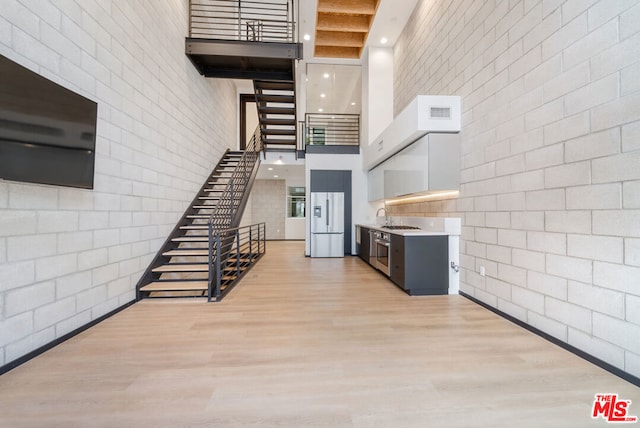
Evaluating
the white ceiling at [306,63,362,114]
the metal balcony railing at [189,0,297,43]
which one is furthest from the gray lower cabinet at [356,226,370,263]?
the white ceiling at [306,63,362,114]

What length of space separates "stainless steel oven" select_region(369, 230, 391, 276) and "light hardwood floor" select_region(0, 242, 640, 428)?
1.40m

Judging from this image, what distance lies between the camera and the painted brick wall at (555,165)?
181cm

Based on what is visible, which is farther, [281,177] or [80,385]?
[281,177]

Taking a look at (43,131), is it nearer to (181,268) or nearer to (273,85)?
(181,268)

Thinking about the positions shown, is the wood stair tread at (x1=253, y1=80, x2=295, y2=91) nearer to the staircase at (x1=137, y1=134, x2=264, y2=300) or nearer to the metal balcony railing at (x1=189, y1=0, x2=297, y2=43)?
the metal balcony railing at (x1=189, y1=0, x2=297, y2=43)

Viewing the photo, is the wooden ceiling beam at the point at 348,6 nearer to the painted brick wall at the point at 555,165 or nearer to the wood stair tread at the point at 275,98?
the wood stair tread at the point at 275,98

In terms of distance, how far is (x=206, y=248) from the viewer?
4.01 metres

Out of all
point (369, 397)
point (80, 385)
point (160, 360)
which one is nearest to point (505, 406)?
point (369, 397)

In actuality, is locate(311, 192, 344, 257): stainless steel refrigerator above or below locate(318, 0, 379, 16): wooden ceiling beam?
below

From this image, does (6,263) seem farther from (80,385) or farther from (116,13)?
(116,13)

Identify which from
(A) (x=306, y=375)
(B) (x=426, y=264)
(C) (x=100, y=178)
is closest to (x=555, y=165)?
(B) (x=426, y=264)

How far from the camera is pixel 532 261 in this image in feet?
8.29

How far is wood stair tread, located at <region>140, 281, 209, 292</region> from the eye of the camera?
11.6 feet

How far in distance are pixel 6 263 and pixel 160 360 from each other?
52.1 inches
